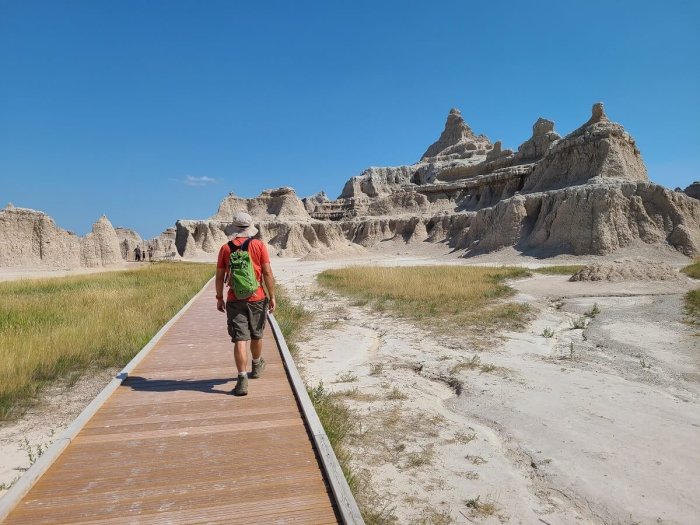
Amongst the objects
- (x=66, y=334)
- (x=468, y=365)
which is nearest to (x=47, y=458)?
(x=66, y=334)

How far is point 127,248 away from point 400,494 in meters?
64.1

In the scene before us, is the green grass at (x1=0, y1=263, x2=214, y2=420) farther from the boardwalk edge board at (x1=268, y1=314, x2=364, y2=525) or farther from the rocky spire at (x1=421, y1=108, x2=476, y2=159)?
the rocky spire at (x1=421, y1=108, x2=476, y2=159)

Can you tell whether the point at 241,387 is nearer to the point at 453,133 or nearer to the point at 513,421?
the point at 513,421

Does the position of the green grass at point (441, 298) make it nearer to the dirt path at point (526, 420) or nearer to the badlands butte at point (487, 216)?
the dirt path at point (526, 420)

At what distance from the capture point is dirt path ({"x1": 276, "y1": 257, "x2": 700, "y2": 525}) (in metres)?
3.30

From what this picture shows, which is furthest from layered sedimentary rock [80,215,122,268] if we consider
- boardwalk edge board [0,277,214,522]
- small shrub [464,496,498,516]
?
small shrub [464,496,498,516]

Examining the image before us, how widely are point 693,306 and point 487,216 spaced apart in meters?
31.6

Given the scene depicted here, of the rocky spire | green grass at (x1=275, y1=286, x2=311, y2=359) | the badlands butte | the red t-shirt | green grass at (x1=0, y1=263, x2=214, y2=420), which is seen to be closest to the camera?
the red t-shirt

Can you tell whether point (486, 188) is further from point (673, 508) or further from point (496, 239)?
point (673, 508)

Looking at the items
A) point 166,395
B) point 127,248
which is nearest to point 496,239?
point 166,395

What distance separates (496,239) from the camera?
37562mm

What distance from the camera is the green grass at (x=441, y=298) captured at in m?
10.2

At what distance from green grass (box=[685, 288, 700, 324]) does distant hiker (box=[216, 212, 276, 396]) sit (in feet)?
34.3

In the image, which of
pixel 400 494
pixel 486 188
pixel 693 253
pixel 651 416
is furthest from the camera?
pixel 486 188
